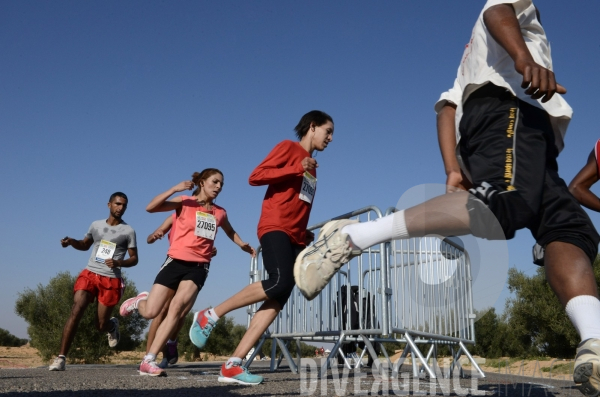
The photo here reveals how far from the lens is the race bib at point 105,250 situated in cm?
715

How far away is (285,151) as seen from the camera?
14.0 ft

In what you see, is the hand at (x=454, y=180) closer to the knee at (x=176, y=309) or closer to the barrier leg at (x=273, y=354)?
the knee at (x=176, y=309)

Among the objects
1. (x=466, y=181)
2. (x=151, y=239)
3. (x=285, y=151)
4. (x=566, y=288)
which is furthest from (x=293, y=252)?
(x=151, y=239)

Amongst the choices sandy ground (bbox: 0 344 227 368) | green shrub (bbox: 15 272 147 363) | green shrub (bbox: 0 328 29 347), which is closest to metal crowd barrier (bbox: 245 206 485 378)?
sandy ground (bbox: 0 344 227 368)

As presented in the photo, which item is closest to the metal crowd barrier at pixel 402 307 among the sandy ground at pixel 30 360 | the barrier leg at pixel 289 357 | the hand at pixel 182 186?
the barrier leg at pixel 289 357

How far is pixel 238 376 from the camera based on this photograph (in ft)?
12.3

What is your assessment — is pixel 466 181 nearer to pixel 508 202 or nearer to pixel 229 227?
pixel 508 202

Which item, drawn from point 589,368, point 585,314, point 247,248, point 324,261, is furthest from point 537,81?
point 247,248

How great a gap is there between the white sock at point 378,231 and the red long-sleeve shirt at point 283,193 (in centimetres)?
172

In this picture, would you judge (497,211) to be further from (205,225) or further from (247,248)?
(247,248)

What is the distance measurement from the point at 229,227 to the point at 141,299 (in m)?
1.25

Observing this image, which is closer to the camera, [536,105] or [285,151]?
[536,105]

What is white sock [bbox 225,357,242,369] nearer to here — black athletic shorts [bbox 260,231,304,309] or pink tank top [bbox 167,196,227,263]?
black athletic shorts [bbox 260,231,304,309]

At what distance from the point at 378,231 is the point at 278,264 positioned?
1680 millimetres
